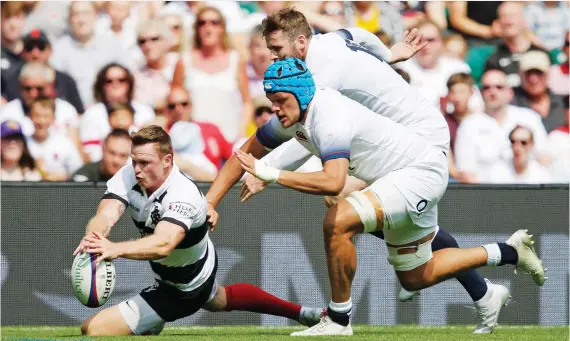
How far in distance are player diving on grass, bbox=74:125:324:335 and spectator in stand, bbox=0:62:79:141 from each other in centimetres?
329

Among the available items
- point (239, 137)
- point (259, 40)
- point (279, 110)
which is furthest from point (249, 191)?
point (259, 40)

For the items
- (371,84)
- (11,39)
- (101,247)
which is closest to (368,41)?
(371,84)

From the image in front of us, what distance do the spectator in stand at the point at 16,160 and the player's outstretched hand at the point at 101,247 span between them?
4.08 m

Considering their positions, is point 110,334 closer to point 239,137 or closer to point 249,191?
point 249,191

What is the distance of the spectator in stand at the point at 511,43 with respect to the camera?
35.9ft

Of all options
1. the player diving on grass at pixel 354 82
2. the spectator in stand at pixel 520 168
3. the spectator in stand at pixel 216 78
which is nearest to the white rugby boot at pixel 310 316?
the player diving on grass at pixel 354 82

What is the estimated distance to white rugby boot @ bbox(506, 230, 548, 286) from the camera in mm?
7434

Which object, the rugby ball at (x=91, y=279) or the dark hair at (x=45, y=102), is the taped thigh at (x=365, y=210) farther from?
the dark hair at (x=45, y=102)

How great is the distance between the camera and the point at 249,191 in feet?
22.8

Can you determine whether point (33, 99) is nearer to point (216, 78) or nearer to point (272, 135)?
point (216, 78)

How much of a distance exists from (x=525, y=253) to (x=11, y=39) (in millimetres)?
5862

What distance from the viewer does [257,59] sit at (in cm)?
1065

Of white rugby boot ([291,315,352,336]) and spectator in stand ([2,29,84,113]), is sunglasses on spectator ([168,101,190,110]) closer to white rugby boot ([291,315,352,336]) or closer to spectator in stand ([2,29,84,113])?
spectator in stand ([2,29,84,113])

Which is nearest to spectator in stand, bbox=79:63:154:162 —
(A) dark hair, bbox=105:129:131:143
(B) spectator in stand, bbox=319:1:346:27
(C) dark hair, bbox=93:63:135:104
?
(C) dark hair, bbox=93:63:135:104
